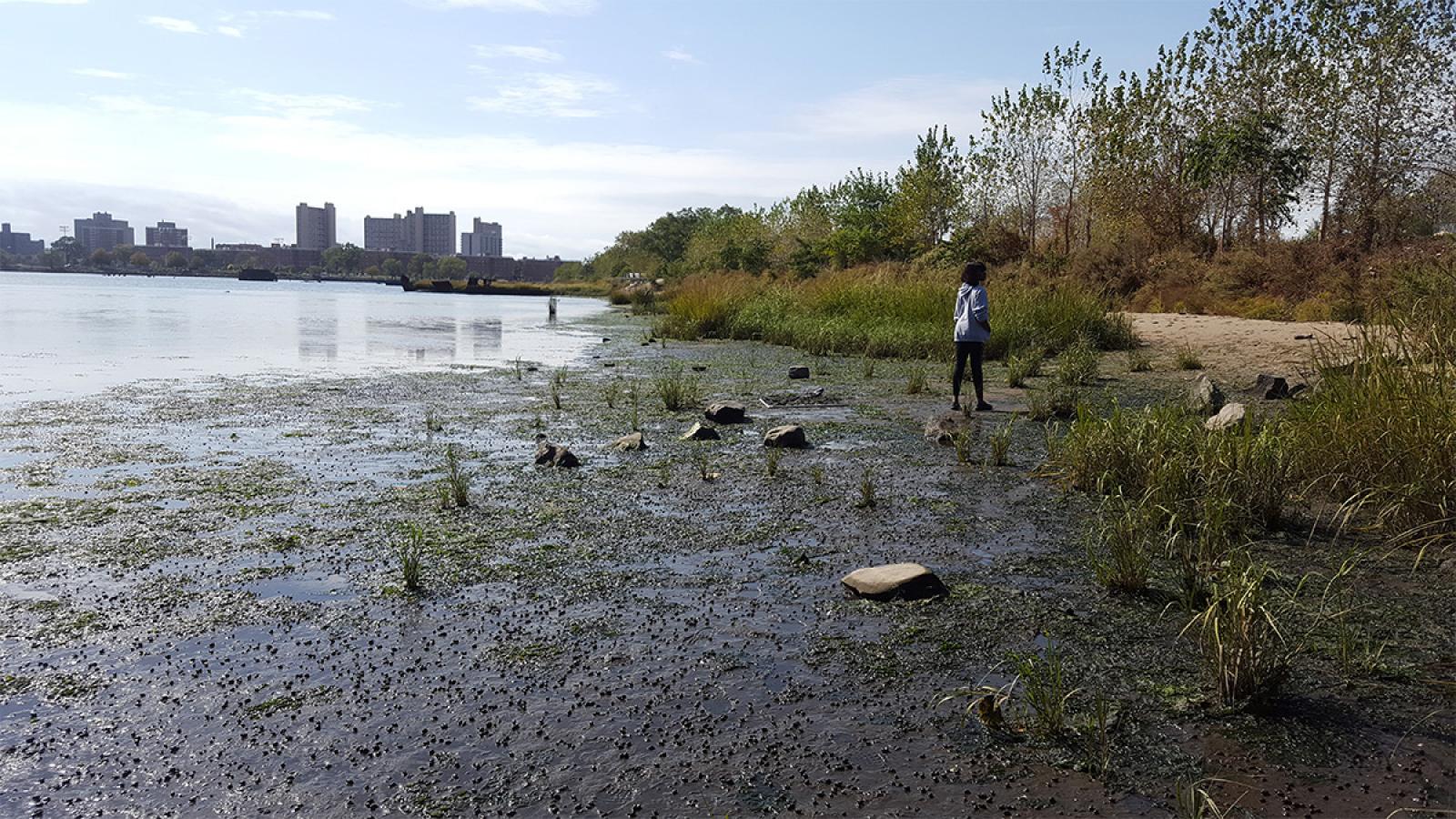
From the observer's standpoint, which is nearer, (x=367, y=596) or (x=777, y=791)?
(x=777, y=791)

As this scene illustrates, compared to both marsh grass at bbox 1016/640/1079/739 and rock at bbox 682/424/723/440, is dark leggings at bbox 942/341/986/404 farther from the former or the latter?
marsh grass at bbox 1016/640/1079/739

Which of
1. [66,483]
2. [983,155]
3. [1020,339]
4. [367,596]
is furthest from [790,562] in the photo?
[983,155]

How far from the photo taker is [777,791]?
315 centimetres

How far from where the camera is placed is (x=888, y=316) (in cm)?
2188

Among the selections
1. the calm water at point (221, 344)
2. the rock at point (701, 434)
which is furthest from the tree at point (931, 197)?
the rock at point (701, 434)

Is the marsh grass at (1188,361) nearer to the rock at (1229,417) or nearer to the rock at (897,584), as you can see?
the rock at (1229,417)

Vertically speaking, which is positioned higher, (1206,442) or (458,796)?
(1206,442)

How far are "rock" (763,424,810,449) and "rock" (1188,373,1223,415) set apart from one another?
449cm

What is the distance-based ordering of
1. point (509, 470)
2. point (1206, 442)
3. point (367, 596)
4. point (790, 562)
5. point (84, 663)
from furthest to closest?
point (509, 470)
point (1206, 442)
point (790, 562)
point (367, 596)
point (84, 663)

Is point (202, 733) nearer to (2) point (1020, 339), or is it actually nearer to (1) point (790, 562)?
(1) point (790, 562)

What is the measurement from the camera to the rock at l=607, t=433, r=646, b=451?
934 cm

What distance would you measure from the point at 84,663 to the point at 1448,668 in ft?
18.4

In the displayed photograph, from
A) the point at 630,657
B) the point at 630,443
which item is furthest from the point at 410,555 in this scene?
the point at 630,443

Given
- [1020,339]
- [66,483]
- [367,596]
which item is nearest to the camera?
[367,596]
